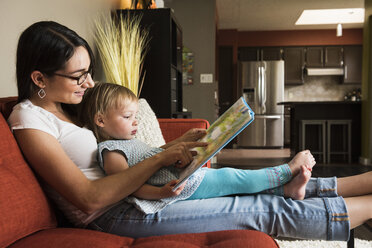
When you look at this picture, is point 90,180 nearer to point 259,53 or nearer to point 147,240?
point 147,240

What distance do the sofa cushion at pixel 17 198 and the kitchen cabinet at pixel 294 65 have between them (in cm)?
838

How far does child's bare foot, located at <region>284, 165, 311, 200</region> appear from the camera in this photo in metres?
1.21

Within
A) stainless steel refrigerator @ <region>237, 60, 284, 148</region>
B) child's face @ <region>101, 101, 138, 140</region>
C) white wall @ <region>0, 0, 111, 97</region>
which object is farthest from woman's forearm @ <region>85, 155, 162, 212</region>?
stainless steel refrigerator @ <region>237, 60, 284, 148</region>

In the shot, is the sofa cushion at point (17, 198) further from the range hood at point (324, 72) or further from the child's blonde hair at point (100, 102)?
the range hood at point (324, 72)

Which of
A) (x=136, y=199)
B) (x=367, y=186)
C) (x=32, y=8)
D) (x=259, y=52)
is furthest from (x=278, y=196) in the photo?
(x=259, y=52)

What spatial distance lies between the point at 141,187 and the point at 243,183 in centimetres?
36

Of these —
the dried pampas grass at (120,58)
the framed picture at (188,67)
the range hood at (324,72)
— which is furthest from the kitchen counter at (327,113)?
the dried pampas grass at (120,58)

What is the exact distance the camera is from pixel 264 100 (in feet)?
27.3

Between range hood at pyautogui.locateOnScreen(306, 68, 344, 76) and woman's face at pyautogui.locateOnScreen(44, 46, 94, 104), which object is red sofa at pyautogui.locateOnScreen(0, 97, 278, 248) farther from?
range hood at pyautogui.locateOnScreen(306, 68, 344, 76)

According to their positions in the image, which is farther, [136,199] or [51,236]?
[136,199]

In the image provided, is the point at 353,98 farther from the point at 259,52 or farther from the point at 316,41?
the point at 259,52

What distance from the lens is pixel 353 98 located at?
8469 mm

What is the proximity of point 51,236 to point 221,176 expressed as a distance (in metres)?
0.60

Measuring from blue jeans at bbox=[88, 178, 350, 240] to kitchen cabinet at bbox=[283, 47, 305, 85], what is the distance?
317 inches
